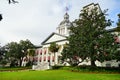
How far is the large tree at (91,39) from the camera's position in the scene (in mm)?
44438

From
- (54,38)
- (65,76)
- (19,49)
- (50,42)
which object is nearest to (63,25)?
(54,38)

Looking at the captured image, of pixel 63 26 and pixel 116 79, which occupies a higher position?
pixel 63 26

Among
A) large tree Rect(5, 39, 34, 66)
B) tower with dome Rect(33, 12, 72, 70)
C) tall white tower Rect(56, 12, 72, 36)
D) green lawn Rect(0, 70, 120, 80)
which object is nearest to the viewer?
green lawn Rect(0, 70, 120, 80)

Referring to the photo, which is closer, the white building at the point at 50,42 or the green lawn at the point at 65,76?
the green lawn at the point at 65,76

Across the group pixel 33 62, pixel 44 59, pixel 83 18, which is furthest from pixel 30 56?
pixel 83 18

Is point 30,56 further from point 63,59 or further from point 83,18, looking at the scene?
point 83,18

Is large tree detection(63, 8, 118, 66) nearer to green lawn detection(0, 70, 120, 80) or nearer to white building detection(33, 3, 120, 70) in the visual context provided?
green lawn detection(0, 70, 120, 80)

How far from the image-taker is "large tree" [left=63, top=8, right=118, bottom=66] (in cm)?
4444

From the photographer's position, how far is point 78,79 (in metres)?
30.8

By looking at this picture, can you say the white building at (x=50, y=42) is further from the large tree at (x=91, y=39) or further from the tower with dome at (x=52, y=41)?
the large tree at (x=91, y=39)

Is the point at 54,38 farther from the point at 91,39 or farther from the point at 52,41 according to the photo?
the point at 91,39

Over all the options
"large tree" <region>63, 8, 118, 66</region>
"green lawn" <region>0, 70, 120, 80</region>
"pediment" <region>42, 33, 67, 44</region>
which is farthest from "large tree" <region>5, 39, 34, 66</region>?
"green lawn" <region>0, 70, 120, 80</region>

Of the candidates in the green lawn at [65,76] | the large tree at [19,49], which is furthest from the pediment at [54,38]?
the green lawn at [65,76]

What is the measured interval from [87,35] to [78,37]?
2.07 metres
